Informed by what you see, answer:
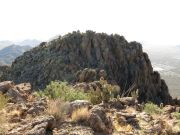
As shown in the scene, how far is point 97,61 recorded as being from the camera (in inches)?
3322

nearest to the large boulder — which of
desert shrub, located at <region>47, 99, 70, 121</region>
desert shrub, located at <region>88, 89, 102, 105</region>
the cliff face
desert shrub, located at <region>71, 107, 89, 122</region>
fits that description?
desert shrub, located at <region>71, 107, 89, 122</region>

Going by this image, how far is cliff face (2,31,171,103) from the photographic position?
3177 inches

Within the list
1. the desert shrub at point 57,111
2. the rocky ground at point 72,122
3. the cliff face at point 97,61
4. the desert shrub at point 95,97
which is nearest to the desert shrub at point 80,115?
the rocky ground at point 72,122

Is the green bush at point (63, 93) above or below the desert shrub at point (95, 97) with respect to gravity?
above

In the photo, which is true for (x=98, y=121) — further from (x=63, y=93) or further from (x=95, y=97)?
(x=95, y=97)

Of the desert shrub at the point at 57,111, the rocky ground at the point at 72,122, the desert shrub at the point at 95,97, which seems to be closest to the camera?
the rocky ground at the point at 72,122

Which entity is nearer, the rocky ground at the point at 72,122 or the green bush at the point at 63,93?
the rocky ground at the point at 72,122

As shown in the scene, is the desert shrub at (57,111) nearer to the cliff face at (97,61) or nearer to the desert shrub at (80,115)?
the desert shrub at (80,115)

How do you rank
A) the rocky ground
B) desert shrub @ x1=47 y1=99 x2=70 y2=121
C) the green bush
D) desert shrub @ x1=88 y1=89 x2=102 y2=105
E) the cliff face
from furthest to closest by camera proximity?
the cliff face
desert shrub @ x1=88 y1=89 x2=102 y2=105
the green bush
desert shrub @ x1=47 y1=99 x2=70 y2=121
the rocky ground

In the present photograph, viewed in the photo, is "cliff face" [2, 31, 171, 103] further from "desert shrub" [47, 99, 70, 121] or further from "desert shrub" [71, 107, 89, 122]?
"desert shrub" [71, 107, 89, 122]

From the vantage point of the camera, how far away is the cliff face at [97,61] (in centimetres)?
8069

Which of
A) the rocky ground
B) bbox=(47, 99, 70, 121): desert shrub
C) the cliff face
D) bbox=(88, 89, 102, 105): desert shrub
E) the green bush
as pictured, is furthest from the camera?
the cliff face

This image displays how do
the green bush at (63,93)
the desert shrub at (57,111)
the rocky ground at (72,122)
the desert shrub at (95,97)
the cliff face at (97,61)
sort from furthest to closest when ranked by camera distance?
the cliff face at (97,61) < the desert shrub at (95,97) < the green bush at (63,93) < the desert shrub at (57,111) < the rocky ground at (72,122)

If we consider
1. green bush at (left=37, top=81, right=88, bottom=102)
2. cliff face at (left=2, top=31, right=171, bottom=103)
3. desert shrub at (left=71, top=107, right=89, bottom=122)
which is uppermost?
desert shrub at (left=71, top=107, right=89, bottom=122)
